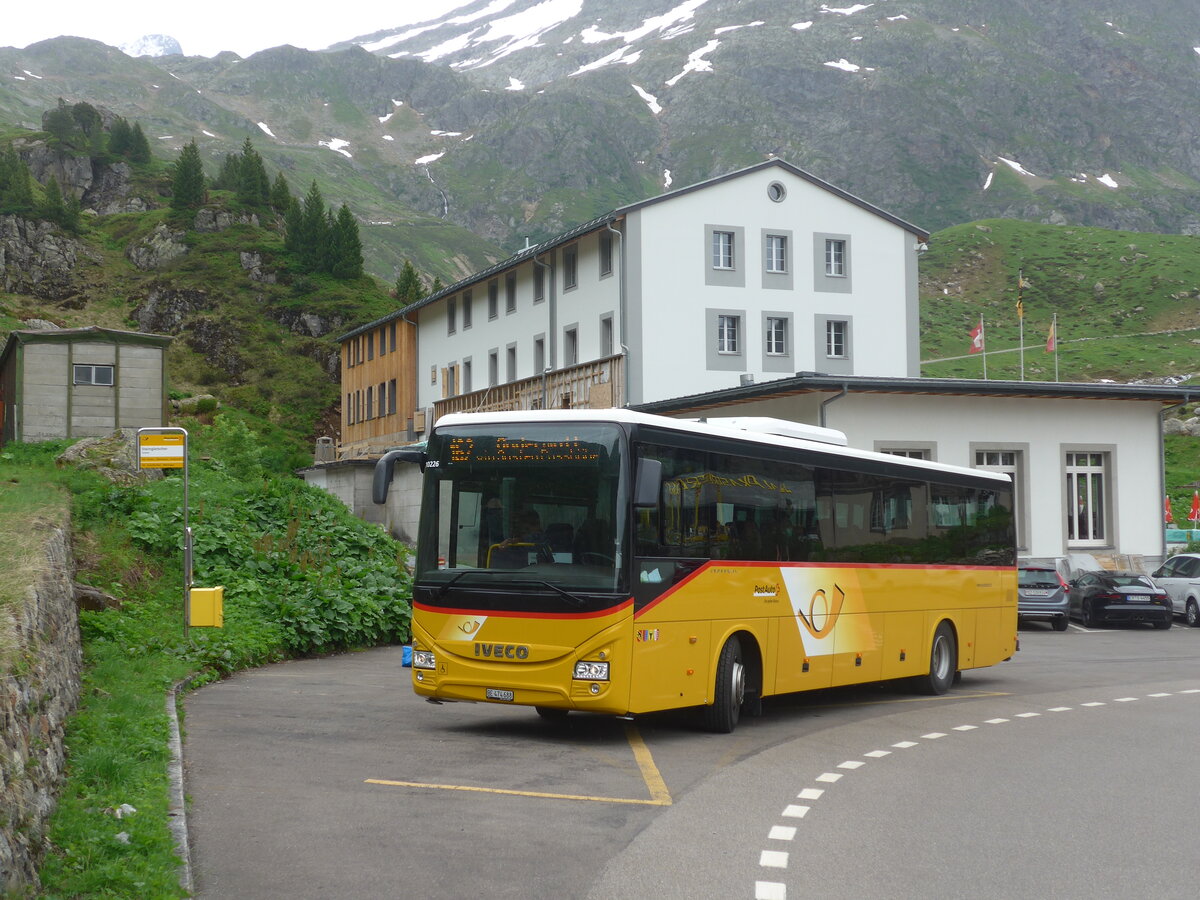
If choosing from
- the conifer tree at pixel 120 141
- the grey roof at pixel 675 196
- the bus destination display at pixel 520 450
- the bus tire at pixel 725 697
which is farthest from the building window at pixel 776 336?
the conifer tree at pixel 120 141

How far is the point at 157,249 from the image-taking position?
Answer: 96250 millimetres

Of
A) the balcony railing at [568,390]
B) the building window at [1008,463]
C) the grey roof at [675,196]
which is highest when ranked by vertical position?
the grey roof at [675,196]

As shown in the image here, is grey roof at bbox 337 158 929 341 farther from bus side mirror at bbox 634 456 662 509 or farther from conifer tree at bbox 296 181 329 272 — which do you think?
conifer tree at bbox 296 181 329 272

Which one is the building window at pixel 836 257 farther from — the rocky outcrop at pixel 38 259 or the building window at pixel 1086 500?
the rocky outcrop at pixel 38 259

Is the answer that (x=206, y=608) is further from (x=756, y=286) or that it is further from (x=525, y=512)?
(x=756, y=286)

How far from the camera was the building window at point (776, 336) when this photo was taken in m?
46.8

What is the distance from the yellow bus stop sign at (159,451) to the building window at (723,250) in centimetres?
3139

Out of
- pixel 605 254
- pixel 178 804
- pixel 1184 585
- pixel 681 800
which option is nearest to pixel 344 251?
pixel 605 254

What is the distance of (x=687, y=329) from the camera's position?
150 ft

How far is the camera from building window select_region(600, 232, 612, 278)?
46.2 meters

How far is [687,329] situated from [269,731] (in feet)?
115

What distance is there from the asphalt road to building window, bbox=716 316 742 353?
3127cm

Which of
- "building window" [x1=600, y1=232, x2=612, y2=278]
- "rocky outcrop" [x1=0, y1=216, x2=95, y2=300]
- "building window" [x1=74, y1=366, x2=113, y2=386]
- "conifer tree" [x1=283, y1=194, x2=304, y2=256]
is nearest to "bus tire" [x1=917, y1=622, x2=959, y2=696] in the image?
"building window" [x1=74, y1=366, x2=113, y2=386]

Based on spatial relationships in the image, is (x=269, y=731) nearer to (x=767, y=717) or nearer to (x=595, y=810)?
(x=595, y=810)
